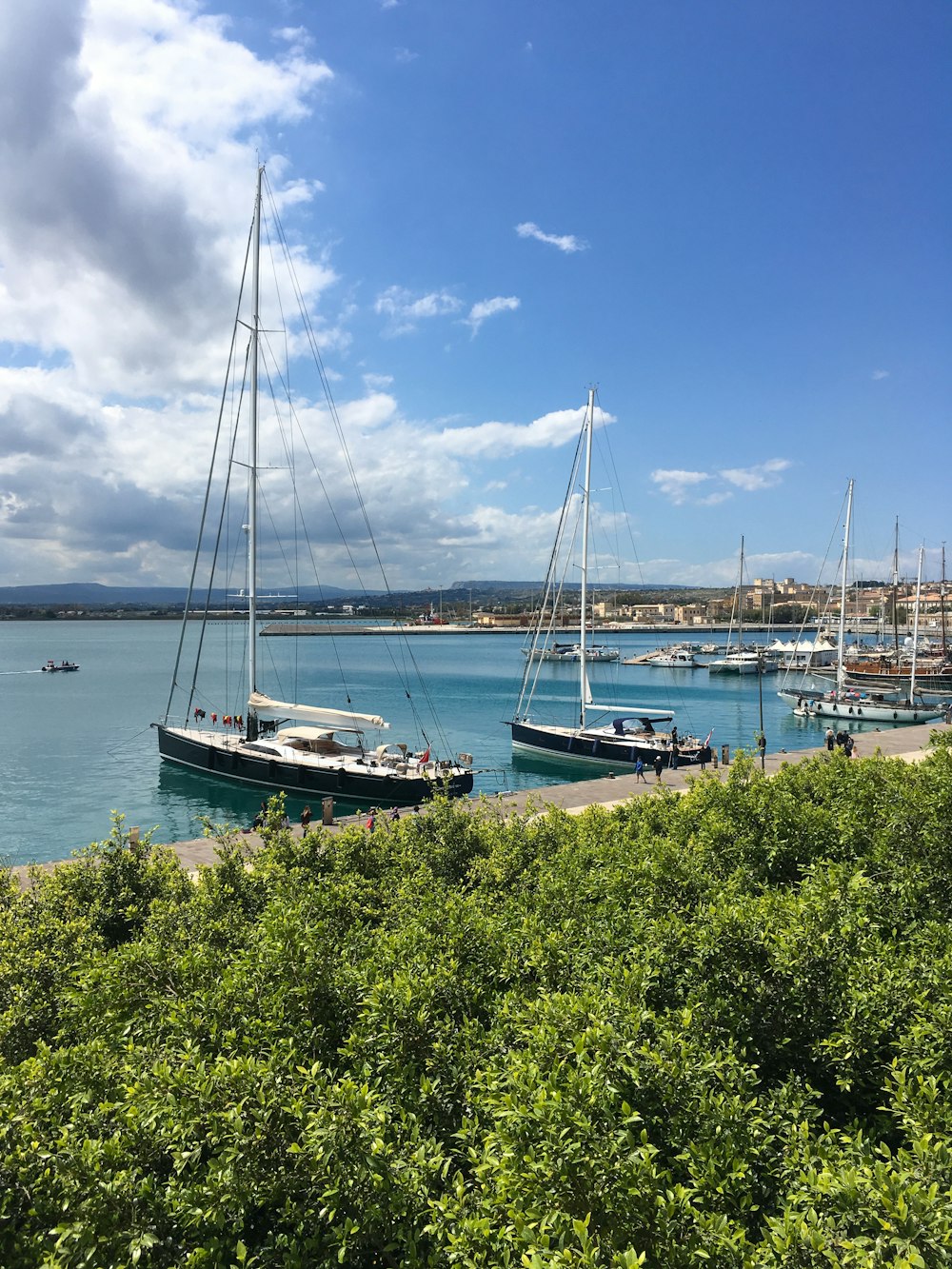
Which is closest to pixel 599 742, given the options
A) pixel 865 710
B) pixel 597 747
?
pixel 597 747

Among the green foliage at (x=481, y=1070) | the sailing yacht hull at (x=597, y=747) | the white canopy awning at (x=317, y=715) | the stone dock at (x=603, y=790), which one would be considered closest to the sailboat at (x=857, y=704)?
the stone dock at (x=603, y=790)

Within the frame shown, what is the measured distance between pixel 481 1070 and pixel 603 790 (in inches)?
941

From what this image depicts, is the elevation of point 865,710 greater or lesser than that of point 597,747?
lesser

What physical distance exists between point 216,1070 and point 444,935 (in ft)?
11.1

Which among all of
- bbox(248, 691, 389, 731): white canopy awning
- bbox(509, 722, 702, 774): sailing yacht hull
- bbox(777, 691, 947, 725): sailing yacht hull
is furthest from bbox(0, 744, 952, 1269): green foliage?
bbox(777, 691, 947, 725): sailing yacht hull

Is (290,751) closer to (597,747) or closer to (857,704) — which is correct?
(597,747)

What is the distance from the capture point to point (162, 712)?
64938mm

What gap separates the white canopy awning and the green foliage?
78.5ft

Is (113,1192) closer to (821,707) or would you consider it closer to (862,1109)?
(862,1109)

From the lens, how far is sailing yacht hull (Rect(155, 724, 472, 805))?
31.4 metres

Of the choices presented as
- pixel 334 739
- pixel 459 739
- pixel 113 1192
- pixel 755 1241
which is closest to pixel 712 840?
pixel 755 1241

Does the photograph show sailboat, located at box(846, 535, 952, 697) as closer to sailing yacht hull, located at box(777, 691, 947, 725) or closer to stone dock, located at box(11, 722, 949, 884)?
sailing yacht hull, located at box(777, 691, 947, 725)

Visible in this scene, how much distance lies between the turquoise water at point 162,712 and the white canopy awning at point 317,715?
13.7ft

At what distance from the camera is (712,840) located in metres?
12.8
